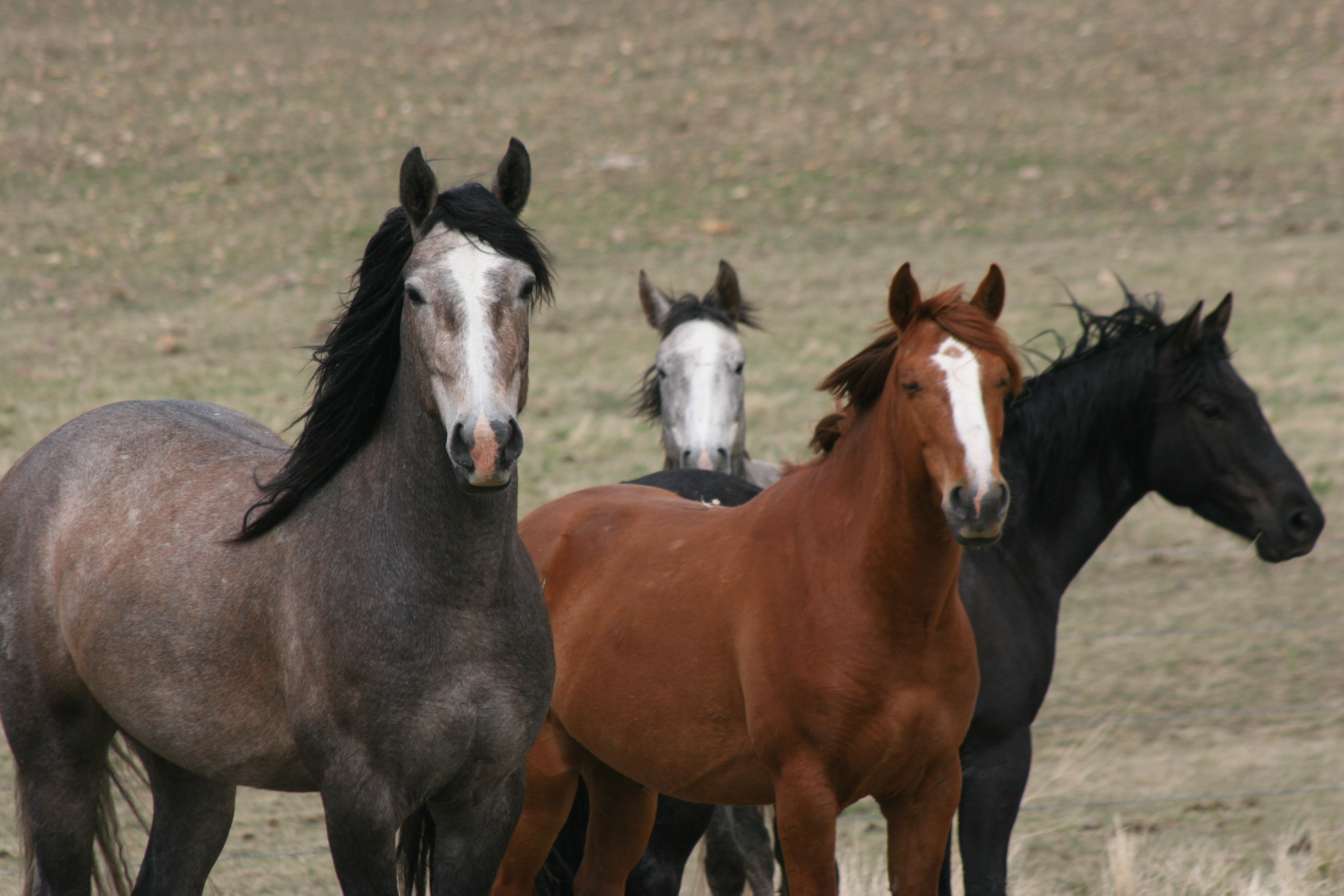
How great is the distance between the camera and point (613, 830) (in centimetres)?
407

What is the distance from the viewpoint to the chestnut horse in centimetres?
320

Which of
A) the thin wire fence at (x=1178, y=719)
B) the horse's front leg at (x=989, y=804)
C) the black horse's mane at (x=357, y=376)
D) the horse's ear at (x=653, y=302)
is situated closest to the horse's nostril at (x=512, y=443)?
the black horse's mane at (x=357, y=376)

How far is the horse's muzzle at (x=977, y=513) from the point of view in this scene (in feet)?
9.70

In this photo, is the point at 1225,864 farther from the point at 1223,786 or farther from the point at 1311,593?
the point at 1311,593

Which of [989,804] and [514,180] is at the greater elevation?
[514,180]

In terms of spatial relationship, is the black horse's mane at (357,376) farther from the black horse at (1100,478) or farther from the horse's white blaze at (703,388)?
the horse's white blaze at (703,388)

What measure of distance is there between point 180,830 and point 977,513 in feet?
7.46

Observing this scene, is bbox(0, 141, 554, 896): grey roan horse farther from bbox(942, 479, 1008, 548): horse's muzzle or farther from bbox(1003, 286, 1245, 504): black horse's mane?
bbox(1003, 286, 1245, 504): black horse's mane

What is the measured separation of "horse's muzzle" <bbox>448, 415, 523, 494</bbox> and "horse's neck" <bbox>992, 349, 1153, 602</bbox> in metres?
2.13

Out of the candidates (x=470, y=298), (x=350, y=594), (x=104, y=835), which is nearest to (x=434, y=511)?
(x=350, y=594)

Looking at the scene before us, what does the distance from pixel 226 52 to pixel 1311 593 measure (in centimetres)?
2154

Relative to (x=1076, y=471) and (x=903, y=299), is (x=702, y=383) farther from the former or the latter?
(x=903, y=299)

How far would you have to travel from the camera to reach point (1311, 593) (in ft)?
28.1

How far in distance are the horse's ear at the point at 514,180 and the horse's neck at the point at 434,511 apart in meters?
0.44
